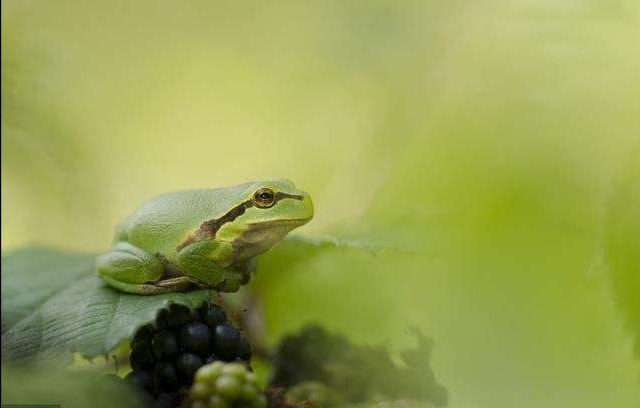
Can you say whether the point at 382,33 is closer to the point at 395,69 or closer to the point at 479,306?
the point at 395,69

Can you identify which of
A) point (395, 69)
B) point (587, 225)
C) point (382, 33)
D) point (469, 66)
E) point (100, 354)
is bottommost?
point (100, 354)

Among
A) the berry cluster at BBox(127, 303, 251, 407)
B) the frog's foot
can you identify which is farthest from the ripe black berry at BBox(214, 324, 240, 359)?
the frog's foot

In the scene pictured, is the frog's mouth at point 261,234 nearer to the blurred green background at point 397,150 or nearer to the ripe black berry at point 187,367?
the blurred green background at point 397,150

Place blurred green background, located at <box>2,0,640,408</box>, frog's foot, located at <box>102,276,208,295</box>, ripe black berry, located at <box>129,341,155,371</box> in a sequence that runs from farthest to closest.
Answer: frog's foot, located at <box>102,276,208,295</box>
ripe black berry, located at <box>129,341,155,371</box>
blurred green background, located at <box>2,0,640,408</box>

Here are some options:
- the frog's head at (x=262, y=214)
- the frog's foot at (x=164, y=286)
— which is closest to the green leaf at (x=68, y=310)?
the frog's foot at (x=164, y=286)

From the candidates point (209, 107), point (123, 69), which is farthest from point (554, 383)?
point (123, 69)

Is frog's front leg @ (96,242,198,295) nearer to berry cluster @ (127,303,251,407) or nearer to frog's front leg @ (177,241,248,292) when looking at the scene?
frog's front leg @ (177,241,248,292)

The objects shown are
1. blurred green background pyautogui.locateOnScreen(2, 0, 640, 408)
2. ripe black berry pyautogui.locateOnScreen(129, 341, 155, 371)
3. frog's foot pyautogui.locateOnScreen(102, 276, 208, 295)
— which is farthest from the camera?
frog's foot pyautogui.locateOnScreen(102, 276, 208, 295)
